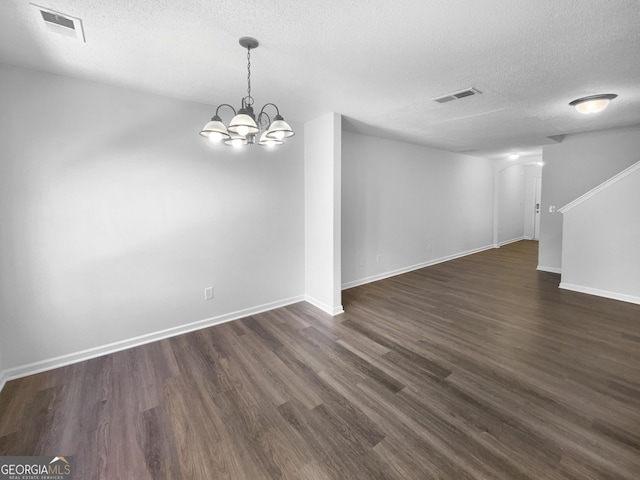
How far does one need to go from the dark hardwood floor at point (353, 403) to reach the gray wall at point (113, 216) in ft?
1.29

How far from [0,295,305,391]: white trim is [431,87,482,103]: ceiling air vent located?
319cm

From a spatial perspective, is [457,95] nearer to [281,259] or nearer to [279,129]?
[279,129]

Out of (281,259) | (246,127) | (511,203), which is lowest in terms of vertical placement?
(281,259)

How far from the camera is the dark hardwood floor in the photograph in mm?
1639

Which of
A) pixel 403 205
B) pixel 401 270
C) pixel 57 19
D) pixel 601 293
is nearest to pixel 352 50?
pixel 57 19

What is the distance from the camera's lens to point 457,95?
294cm

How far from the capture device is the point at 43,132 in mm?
2414

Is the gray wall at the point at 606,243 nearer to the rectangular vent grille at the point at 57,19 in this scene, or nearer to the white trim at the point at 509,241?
the white trim at the point at 509,241

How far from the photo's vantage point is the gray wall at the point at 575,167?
15.1 feet

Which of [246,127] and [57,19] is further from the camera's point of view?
[246,127]

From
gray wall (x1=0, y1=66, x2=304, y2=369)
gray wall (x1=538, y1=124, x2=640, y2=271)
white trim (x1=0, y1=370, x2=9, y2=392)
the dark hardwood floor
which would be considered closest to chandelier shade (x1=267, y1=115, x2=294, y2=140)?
gray wall (x1=0, y1=66, x2=304, y2=369)

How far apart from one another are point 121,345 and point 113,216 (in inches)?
→ 52.2

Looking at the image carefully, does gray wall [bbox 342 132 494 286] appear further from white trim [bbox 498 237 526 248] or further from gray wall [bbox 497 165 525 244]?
white trim [bbox 498 237 526 248]

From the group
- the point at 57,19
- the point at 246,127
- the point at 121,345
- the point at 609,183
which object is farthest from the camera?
the point at 609,183
